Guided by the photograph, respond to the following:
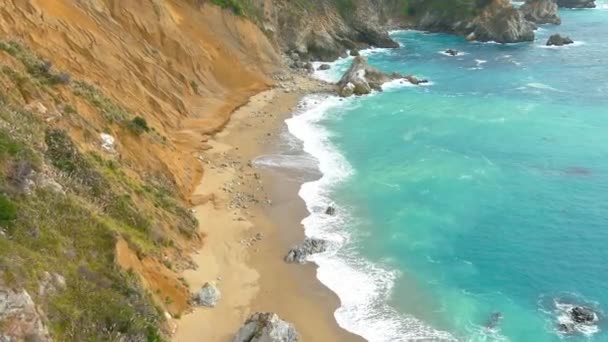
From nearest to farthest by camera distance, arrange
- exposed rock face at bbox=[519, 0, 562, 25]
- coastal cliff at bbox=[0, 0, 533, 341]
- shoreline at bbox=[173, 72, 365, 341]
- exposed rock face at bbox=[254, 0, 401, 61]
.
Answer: coastal cliff at bbox=[0, 0, 533, 341] → shoreline at bbox=[173, 72, 365, 341] → exposed rock face at bbox=[254, 0, 401, 61] → exposed rock face at bbox=[519, 0, 562, 25]

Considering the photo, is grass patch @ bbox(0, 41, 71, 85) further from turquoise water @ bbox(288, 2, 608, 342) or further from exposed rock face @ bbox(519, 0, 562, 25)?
exposed rock face @ bbox(519, 0, 562, 25)

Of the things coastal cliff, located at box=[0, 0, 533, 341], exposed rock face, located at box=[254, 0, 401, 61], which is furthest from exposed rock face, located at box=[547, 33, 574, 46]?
coastal cliff, located at box=[0, 0, 533, 341]

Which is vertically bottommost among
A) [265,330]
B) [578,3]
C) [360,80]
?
[360,80]

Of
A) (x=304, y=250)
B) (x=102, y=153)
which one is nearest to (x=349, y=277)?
(x=304, y=250)

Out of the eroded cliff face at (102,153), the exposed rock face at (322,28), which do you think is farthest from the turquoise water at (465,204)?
the exposed rock face at (322,28)

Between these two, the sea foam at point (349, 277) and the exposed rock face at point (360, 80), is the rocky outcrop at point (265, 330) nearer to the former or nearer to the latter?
the sea foam at point (349, 277)

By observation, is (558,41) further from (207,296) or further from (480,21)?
(207,296)

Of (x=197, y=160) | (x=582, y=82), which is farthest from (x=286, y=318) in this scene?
(x=582, y=82)

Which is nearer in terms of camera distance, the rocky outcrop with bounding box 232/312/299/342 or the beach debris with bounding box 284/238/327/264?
the rocky outcrop with bounding box 232/312/299/342
